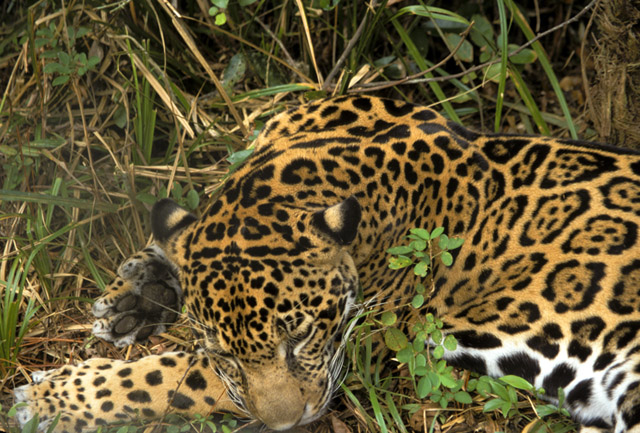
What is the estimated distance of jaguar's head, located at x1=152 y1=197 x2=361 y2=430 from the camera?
393 cm

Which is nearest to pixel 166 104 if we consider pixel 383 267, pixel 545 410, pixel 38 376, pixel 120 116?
pixel 120 116

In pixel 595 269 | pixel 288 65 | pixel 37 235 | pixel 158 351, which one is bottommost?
pixel 158 351

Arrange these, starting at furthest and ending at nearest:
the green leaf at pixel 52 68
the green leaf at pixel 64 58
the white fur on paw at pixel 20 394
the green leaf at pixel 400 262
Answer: the green leaf at pixel 64 58, the green leaf at pixel 52 68, the white fur on paw at pixel 20 394, the green leaf at pixel 400 262

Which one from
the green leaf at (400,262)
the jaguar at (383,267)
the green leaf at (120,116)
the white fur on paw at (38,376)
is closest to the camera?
the jaguar at (383,267)

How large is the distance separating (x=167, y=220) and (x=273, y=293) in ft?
2.81

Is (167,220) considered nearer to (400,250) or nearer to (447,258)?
(400,250)

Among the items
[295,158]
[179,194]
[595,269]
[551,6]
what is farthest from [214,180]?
[551,6]

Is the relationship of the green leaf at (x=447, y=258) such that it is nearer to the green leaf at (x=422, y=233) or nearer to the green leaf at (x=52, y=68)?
the green leaf at (x=422, y=233)

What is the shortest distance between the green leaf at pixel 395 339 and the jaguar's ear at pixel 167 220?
4.18 feet

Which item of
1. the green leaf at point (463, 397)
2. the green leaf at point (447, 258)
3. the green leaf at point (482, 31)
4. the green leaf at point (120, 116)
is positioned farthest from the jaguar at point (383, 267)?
the green leaf at point (482, 31)

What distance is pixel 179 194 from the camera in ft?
19.0

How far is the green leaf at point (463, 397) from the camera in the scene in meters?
4.43

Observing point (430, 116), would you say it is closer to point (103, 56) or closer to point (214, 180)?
point (214, 180)

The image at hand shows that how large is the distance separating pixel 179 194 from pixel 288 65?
141 cm
